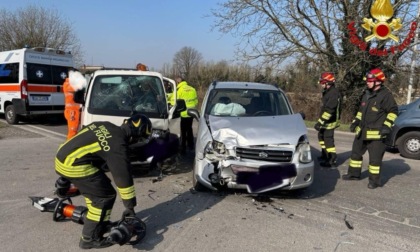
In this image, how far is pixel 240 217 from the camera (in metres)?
4.64

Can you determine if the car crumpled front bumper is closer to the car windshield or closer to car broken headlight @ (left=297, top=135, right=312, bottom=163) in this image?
car broken headlight @ (left=297, top=135, right=312, bottom=163)

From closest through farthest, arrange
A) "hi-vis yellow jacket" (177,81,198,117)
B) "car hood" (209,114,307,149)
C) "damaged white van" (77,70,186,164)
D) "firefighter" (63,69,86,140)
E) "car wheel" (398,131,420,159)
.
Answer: "car hood" (209,114,307,149) < "damaged white van" (77,70,186,164) < "firefighter" (63,69,86,140) < "car wheel" (398,131,420,159) < "hi-vis yellow jacket" (177,81,198,117)

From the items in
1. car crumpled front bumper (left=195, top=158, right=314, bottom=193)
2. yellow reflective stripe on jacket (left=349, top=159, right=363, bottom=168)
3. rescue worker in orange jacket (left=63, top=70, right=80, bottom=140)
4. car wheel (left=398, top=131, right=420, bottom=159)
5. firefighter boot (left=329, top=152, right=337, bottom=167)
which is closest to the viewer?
car crumpled front bumper (left=195, top=158, right=314, bottom=193)

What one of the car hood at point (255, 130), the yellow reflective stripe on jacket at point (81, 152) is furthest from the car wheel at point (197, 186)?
the yellow reflective stripe on jacket at point (81, 152)

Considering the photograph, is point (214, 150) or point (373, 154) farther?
point (373, 154)

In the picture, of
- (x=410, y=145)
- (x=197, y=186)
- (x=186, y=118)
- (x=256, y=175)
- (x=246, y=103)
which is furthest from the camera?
(x=410, y=145)

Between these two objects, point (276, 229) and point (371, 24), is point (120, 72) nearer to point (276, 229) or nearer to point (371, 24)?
point (276, 229)

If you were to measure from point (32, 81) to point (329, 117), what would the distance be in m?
9.30

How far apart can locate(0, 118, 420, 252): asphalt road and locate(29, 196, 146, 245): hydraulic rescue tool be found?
89mm

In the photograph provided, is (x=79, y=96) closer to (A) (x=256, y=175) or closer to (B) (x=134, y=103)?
(B) (x=134, y=103)

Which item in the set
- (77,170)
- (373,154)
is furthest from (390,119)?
(77,170)

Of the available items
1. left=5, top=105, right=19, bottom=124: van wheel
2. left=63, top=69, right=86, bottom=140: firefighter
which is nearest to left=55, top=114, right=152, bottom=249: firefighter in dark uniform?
left=63, top=69, right=86, bottom=140: firefighter

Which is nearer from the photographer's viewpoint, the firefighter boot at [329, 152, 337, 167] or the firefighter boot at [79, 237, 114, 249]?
the firefighter boot at [79, 237, 114, 249]

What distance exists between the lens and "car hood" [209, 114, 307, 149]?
5025 mm
